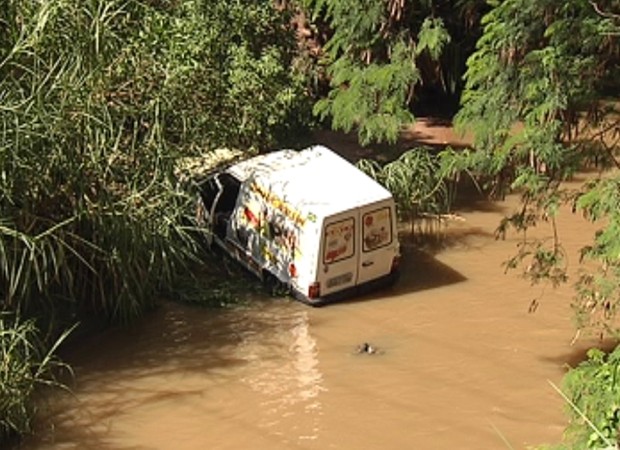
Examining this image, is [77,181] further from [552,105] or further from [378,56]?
[378,56]

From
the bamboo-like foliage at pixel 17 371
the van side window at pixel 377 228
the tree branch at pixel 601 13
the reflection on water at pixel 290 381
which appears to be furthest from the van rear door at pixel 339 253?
the tree branch at pixel 601 13

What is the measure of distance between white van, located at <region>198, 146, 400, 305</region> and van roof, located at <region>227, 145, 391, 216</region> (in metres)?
0.01

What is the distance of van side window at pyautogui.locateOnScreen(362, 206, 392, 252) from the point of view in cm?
1320

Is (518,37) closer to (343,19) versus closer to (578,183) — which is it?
(343,19)

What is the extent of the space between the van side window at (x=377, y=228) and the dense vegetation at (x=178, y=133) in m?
1.16

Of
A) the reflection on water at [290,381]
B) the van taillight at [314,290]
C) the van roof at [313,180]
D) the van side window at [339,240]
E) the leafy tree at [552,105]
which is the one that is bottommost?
the reflection on water at [290,381]

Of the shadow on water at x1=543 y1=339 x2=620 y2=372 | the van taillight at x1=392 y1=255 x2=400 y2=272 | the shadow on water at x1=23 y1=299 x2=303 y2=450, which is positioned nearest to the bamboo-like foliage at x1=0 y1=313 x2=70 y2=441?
the shadow on water at x1=23 y1=299 x2=303 y2=450

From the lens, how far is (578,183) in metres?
17.5

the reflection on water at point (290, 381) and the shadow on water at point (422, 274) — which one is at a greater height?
the shadow on water at point (422, 274)

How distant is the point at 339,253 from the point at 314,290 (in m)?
0.50

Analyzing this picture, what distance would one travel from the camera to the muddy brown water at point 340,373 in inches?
416

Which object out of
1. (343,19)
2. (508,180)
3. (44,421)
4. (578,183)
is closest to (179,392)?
(44,421)

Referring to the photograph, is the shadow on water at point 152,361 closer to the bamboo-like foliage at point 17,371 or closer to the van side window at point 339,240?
the bamboo-like foliage at point 17,371

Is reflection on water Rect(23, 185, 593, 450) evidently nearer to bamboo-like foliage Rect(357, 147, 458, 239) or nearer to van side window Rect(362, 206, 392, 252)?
van side window Rect(362, 206, 392, 252)
